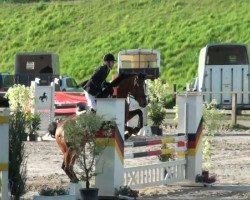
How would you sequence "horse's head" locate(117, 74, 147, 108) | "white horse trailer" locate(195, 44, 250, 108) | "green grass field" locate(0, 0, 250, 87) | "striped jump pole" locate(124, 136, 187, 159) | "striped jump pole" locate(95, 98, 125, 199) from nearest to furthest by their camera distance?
"striped jump pole" locate(95, 98, 125, 199), "striped jump pole" locate(124, 136, 187, 159), "horse's head" locate(117, 74, 147, 108), "white horse trailer" locate(195, 44, 250, 108), "green grass field" locate(0, 0, 250, 87)

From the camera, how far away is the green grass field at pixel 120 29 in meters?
51.0

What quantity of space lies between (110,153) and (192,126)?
275 cm

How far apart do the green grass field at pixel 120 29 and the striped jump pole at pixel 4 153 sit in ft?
116

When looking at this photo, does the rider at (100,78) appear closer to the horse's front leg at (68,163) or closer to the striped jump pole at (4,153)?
the horse's front leg at (68,163)

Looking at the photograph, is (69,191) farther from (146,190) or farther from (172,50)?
(172,50)

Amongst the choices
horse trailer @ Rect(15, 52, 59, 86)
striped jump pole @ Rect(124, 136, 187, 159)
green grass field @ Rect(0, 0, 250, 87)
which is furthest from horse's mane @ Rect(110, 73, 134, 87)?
green grass field @ Rect(0, 0, 250, 87)

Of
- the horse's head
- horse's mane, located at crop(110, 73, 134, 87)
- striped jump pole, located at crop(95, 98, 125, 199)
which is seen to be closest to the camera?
striped jump pole, located at crop(95, 98, 125, 199)

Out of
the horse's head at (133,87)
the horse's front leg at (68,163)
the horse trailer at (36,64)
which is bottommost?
the horse's front leg at (68,163)

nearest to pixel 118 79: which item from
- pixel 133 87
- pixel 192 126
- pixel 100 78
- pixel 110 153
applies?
pixel 100 78

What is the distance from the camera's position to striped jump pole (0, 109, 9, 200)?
1195 centimetres

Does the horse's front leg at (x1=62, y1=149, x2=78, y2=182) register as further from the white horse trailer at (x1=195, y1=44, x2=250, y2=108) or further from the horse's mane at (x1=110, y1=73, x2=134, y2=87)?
the white horse trailer at (x1=195, y1=44, x2=250, y2=108)

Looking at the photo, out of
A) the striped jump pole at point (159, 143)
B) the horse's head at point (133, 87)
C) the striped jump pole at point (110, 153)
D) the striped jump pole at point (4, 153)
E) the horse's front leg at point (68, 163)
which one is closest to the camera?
the striped jump pole at point (4, 153)

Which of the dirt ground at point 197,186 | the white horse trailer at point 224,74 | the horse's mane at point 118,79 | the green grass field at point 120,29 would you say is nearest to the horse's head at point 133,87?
the horse's mane at point 118,79

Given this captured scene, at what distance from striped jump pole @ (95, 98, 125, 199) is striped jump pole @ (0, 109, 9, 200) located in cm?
207
